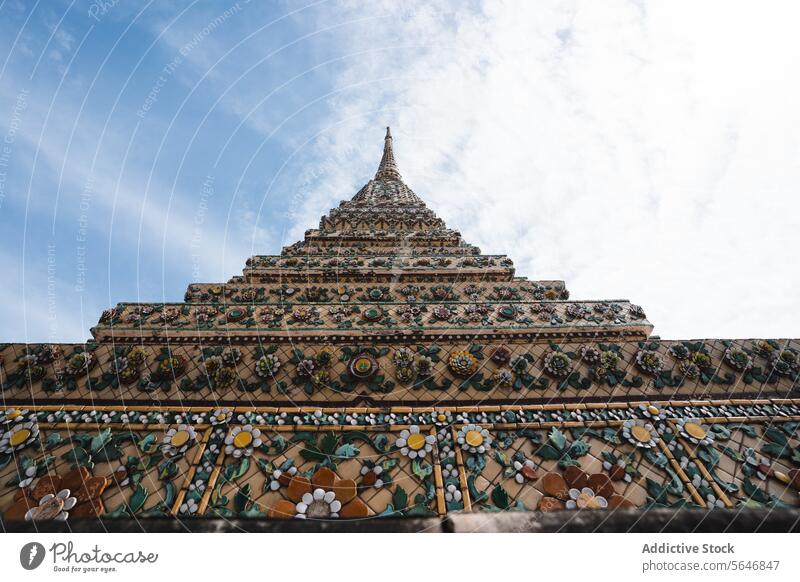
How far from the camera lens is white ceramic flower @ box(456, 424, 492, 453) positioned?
524cm

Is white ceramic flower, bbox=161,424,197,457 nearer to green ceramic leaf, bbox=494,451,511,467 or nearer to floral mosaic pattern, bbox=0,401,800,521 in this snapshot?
floral mosaic pattern, bbox=0,401,800,521

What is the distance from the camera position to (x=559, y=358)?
22.9 ft

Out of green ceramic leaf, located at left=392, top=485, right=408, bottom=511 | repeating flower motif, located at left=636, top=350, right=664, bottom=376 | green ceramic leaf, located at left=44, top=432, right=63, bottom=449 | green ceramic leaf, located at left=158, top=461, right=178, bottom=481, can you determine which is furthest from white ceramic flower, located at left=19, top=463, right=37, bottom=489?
repeating flower motif, located at left=636, top=350, right=664, bottom=376

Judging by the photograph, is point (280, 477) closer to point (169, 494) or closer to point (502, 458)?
point (169, 494)

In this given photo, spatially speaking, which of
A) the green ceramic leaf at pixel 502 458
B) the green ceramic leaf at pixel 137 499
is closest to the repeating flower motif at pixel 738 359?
the green ceramic leaf at pixel 502 458

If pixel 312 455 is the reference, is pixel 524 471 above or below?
below

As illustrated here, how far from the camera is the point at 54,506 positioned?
457cm

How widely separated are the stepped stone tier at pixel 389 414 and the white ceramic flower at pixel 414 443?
0.12 ft

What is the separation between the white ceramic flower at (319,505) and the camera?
446 cm

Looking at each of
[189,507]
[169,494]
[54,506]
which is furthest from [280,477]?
[54,506]

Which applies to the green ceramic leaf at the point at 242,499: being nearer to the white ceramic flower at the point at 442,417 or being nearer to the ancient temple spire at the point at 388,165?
the white ceramic flower at the point at 442,417

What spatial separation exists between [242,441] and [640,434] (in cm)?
686
